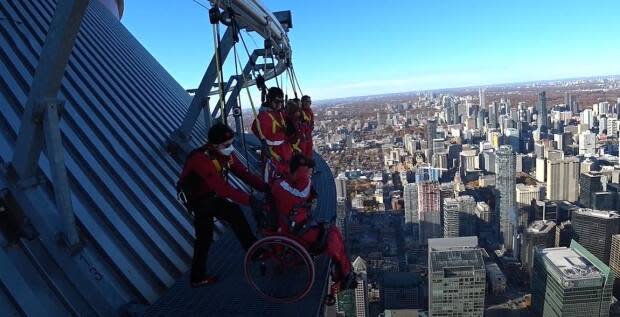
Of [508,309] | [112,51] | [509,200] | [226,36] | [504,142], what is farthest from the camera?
[504,142]

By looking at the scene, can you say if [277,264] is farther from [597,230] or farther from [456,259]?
[597,230]

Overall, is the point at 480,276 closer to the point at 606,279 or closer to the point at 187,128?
the point at 606,279

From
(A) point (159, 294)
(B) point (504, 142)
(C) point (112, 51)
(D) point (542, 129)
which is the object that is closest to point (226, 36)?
(A) point (159, 294)

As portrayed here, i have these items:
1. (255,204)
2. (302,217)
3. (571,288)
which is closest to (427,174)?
(571,288)

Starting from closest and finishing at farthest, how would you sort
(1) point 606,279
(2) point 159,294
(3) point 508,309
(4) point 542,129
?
(2) point 159,294
(1) point 606,279
(3) point 508,309
(4) point 542,129

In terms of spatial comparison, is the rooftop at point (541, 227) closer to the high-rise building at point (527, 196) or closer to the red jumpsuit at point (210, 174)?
the high-rise building at point (527, 196)

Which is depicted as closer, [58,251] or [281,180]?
[58,251]

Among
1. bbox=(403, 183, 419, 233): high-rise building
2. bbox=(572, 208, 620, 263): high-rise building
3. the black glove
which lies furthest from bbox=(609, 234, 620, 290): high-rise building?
the black glove
